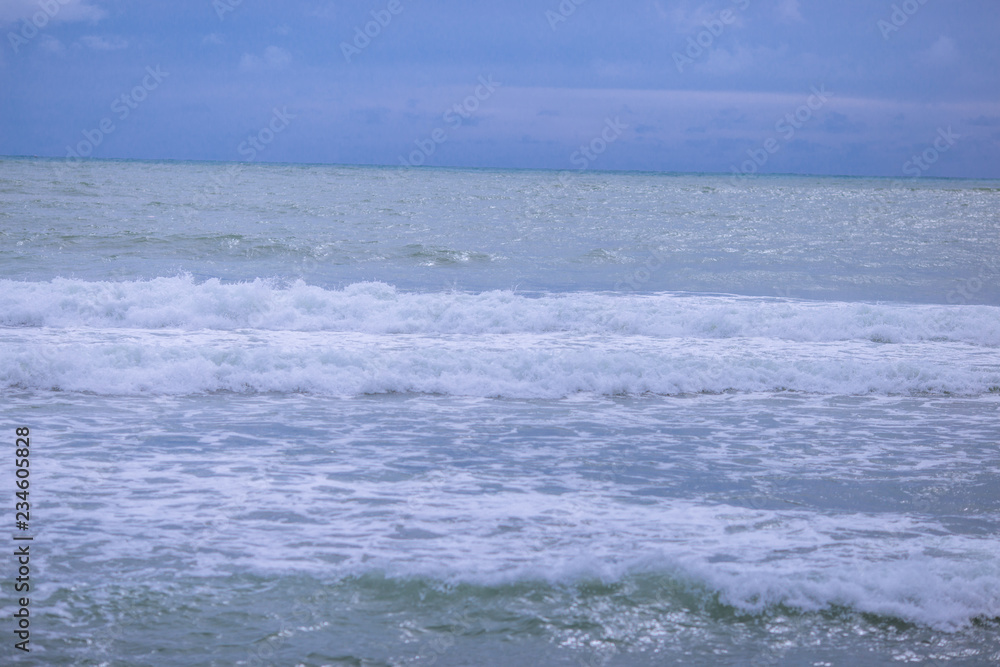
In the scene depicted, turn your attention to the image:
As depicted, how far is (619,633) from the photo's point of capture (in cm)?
423

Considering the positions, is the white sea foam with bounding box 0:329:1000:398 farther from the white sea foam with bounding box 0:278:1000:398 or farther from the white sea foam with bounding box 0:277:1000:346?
the white sea foam with bounding box 0:277:1000:346

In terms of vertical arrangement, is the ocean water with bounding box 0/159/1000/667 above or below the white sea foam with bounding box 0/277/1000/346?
below

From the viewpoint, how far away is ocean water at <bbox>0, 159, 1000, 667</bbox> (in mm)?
4285

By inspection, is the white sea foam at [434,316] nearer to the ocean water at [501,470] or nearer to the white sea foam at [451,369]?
the ocean water at [501,470]

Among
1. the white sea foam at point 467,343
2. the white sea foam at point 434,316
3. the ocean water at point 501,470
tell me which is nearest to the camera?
the ocean water at point 501,470

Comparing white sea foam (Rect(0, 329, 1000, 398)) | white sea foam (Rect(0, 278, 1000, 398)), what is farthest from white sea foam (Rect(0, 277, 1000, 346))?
white sea foam (Rect(0, 329, 1000, 398))

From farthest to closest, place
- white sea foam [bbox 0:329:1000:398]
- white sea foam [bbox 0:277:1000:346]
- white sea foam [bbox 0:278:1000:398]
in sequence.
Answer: white sea foam [bbox 0:277:1000:346] → white sea foam [bbox 0:278:1000:398] → white sea foam [bbox 0:329:1000:398]

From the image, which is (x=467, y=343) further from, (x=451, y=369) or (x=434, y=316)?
(x=451, y=369)

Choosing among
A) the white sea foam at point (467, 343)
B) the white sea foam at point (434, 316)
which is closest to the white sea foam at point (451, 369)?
the white sea foam at point (467, 343)

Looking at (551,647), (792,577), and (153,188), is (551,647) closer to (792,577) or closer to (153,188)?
(792,577)

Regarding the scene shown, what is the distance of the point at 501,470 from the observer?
670cm

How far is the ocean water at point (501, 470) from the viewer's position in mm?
4285

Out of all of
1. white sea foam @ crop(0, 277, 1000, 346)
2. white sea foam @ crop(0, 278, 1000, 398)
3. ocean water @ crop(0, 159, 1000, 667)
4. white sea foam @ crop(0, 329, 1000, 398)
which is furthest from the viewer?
white sea foam @ crop(0, 277, 1000, 346)

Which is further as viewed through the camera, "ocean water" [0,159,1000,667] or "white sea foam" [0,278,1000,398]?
"white sea foam" [0,278,1000,398]
